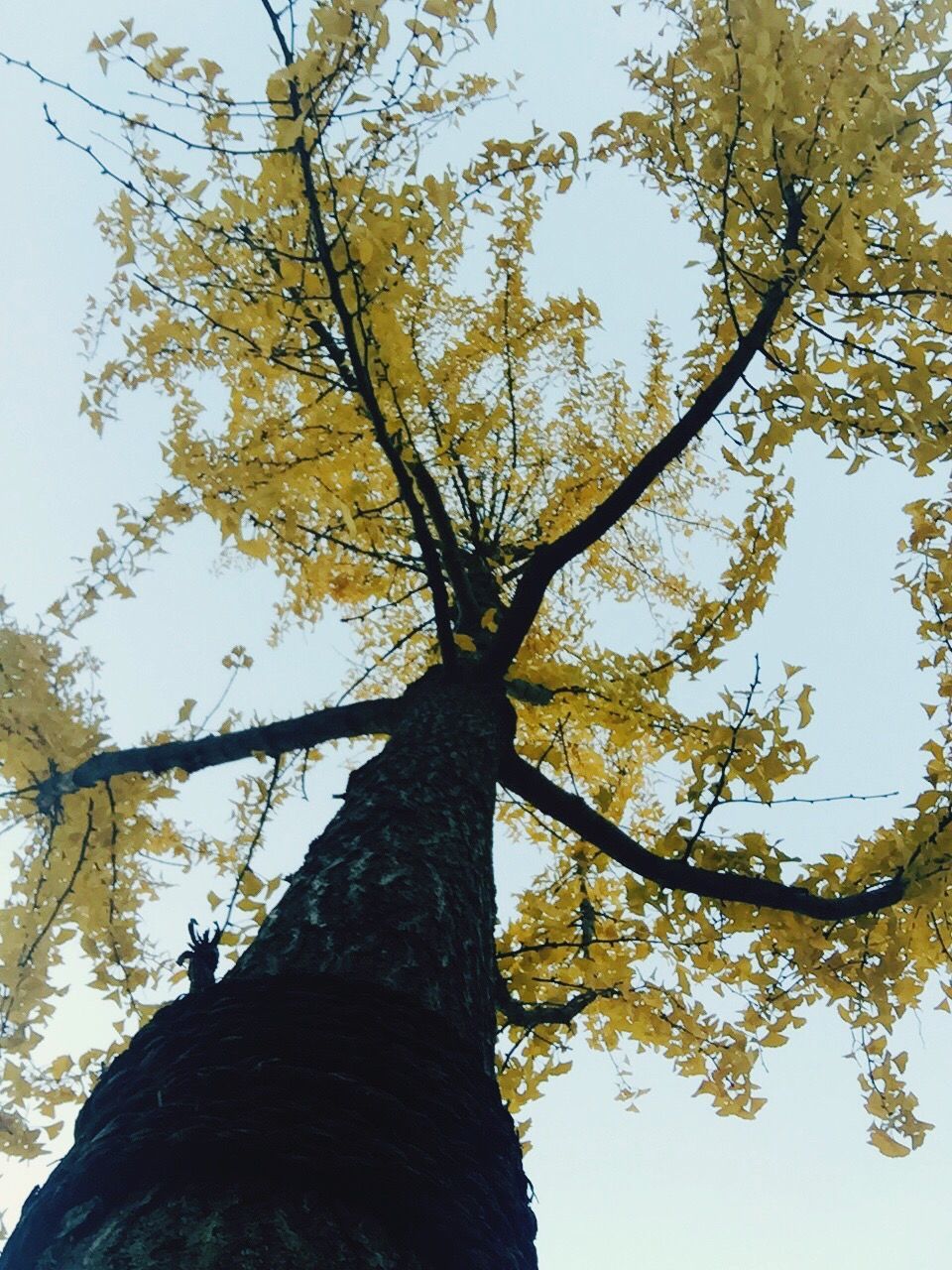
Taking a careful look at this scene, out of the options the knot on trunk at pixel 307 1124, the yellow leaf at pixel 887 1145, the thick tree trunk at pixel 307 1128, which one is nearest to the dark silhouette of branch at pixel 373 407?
the thick tree trunk at pixel 307 1128

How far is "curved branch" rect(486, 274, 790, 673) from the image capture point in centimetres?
236

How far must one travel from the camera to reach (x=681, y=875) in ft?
8.79

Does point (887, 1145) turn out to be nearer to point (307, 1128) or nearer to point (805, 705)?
point (805, 705)

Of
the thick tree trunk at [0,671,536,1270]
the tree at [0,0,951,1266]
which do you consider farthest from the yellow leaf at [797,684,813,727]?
the thick tree trunk at [0,671,536,1270]

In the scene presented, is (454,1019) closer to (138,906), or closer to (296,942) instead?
(296,942)

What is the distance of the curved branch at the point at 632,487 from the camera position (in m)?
2.36

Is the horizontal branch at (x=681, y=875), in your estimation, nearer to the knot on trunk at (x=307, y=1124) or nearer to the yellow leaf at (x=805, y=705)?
the yellow leaf at (x=805, y=705)

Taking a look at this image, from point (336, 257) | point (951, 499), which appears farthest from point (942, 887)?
point (336, 257)

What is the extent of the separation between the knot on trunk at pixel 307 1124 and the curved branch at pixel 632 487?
1.74 m

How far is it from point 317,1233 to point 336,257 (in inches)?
74.1

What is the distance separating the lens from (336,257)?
2047mm

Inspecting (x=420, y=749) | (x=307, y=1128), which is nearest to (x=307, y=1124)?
(x=307, y=1128)

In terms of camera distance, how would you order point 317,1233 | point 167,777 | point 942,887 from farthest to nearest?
point 167,777 < point 942,887 < point 317,1233

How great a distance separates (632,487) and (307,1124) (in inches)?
80.5
